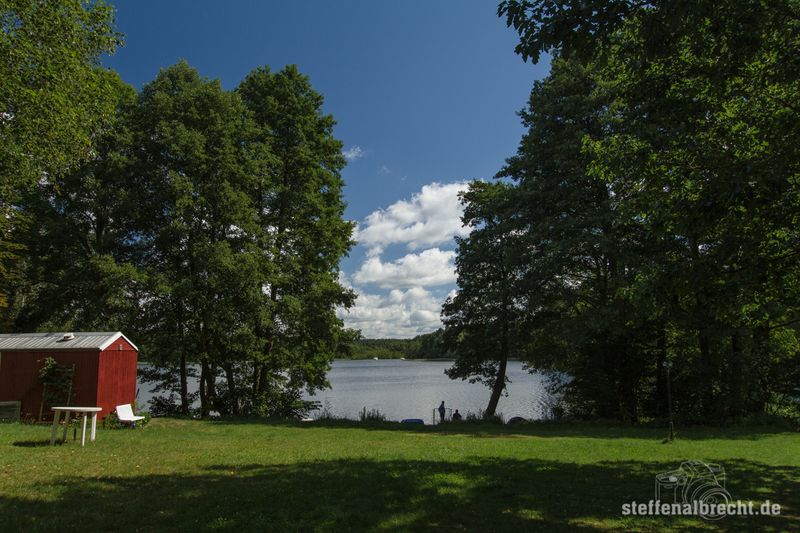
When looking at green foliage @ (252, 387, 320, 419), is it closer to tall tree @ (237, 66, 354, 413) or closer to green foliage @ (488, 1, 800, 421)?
tall tree @ (237, 66, 354, 413)

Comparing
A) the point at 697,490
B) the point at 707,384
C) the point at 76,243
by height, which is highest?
the point at 76,243

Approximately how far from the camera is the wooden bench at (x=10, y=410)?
51.6 ft

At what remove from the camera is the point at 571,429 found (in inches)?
687

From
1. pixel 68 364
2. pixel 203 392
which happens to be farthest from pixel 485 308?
pixel 68 364

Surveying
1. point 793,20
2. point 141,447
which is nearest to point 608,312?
point 793,20

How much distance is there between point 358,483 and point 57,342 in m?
13.8

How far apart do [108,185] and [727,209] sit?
2272 centimetres

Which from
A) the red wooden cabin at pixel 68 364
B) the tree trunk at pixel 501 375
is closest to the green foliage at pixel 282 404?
the red wooden cabin at pixel 68 364

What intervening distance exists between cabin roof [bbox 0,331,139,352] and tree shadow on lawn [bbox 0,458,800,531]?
982 cm

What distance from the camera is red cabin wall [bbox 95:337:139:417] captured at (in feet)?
51.8

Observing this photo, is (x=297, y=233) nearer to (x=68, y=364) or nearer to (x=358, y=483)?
(x=68, y=364)

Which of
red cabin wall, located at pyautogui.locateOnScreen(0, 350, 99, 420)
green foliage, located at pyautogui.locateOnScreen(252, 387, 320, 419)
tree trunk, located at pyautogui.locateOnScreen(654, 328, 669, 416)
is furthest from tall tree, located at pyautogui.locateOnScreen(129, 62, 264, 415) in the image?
tree trunk, located at pyautogui.locateOnScreen(654, 328, 669, 416)

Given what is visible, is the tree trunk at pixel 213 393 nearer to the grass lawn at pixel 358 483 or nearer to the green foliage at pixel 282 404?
the green foliage at pixel 282 404

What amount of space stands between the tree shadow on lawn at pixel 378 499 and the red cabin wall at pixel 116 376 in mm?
9463
